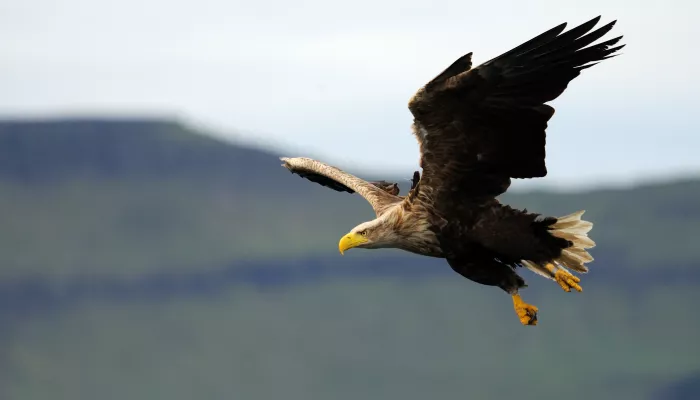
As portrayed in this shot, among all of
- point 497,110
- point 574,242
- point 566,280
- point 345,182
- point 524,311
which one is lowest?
point 524,311

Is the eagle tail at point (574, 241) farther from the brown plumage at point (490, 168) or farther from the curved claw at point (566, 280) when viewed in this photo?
the curved claw at point (566, 280)

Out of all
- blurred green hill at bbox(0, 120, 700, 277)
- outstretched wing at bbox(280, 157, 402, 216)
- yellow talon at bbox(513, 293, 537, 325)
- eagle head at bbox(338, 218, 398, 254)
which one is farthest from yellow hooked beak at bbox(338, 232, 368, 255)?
blurred green hill at bbox(0, 120, 700, 277)

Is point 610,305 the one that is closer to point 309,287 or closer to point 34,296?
point 309,287

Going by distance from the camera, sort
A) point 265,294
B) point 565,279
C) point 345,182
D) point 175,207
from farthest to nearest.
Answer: point 175,207
point 265,294
point 345,182
point 565,279

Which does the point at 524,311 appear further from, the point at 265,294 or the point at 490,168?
the point at 265,294

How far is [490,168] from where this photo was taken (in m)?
12.2

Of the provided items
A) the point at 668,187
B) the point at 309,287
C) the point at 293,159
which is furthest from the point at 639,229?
the point at 293,159

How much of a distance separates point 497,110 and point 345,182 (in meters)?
3.15

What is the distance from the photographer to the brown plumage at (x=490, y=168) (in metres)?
11.6

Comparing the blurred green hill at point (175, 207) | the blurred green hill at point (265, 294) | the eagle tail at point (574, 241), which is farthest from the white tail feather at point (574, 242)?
the blurred green hill at point (175, 207)

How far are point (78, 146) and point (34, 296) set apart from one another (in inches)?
568

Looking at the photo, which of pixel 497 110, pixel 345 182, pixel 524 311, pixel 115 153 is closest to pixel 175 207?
pixel 115 153

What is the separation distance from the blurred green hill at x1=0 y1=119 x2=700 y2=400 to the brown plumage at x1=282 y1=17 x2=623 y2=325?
297 ft

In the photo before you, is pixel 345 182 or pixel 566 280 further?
pixel 345 182
